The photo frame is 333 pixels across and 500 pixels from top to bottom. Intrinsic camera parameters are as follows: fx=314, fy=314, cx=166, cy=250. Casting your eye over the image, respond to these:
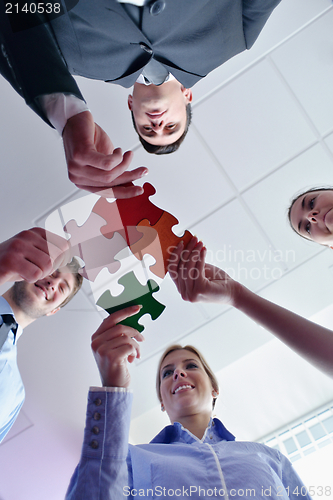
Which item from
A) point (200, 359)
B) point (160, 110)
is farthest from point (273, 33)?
point (200, 359)

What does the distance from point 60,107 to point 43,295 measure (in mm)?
1500

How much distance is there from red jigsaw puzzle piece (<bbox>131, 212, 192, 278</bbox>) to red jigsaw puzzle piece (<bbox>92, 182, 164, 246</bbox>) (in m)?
0.02

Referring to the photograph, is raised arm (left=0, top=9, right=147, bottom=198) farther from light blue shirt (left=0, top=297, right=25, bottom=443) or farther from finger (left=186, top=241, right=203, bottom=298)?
light blue shirt (left=0, top=297, right=25, bottom=443)

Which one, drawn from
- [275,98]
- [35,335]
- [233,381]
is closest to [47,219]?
[35,335]

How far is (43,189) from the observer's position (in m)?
1.95

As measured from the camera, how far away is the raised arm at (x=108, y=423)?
88 centimetres

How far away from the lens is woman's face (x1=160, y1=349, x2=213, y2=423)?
5.53ft

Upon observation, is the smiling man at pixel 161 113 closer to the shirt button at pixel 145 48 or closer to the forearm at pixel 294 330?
the shirt button at pixel 145 48

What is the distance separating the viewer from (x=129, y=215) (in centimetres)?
123

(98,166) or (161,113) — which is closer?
(98,166)

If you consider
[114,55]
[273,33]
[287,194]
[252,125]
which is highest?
[273,33]

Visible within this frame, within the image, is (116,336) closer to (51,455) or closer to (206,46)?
(206,46)

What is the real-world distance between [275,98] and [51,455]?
125 inches

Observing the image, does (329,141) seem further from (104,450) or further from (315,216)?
(104,450)
